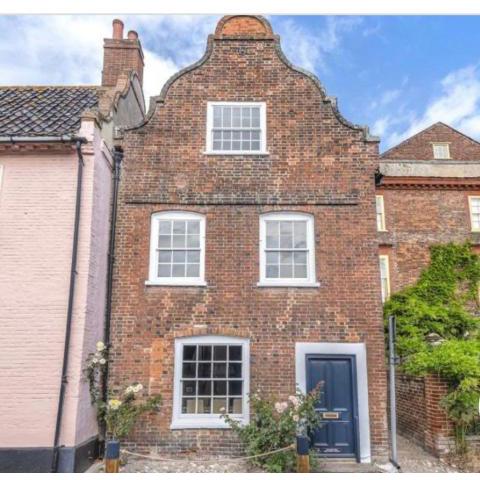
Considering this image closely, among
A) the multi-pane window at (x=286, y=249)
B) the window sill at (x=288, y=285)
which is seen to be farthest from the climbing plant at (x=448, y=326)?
the multi-pane window at (x=286, y=249)

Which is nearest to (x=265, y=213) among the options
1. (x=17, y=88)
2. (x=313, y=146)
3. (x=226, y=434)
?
(x=313, y=146)

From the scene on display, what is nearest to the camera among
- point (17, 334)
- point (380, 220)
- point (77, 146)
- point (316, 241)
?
point (17, 334)

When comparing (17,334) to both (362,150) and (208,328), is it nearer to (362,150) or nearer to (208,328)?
(208,328)

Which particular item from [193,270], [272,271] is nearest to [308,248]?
[272,271]

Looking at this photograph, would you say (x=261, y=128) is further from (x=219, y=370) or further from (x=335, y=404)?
(x=335, y=404)

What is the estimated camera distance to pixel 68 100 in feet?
43.2

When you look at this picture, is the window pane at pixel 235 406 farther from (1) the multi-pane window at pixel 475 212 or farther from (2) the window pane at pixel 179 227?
(1) the multi-pane window at pixel 475 212

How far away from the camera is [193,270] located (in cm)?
1116

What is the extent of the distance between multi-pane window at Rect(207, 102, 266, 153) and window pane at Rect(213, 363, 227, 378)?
5.40 meters

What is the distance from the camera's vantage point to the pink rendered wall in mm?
9289

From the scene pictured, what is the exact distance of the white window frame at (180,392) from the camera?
1022 centimetres

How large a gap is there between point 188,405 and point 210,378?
80cm

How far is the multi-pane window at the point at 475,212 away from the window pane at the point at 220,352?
565 inches

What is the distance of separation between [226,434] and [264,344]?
2.19 m
